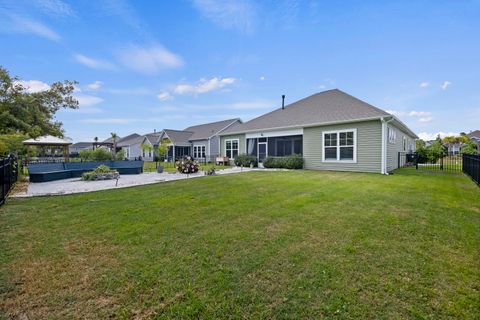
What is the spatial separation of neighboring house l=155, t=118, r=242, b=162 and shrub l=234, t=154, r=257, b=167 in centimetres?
717

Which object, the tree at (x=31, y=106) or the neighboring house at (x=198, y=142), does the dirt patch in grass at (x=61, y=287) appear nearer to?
the tree at (x=31, y=106)

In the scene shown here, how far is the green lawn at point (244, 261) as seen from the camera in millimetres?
2180

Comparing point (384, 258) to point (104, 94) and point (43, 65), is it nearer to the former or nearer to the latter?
point (43, 65)

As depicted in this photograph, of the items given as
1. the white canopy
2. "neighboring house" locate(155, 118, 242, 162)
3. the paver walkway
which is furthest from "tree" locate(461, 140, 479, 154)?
the white canopy

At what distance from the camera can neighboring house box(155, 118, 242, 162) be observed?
93.6 feet

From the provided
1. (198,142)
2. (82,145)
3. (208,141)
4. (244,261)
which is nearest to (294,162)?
(244,261)

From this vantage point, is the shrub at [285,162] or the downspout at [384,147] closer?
the downspout at [384,147]

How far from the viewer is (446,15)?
35.3 feet

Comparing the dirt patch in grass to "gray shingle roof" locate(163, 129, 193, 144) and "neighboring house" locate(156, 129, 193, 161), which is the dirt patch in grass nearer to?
"neighboring house" locate(156, 129, 193, 161)

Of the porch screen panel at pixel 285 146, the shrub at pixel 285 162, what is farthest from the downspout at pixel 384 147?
the porch screen panel at pixel 285 146

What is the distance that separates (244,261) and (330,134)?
13.4 metres

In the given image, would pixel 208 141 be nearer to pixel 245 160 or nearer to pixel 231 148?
pixel 231 148

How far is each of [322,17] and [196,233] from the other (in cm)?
1323

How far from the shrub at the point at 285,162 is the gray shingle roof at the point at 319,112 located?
2.27 meters
